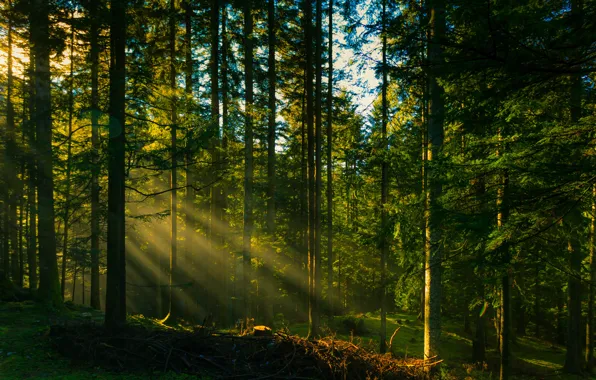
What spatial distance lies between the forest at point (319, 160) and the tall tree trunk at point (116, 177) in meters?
0.04

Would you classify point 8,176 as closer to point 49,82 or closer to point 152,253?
point 49,82

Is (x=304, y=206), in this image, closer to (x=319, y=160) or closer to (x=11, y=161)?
(x=319, y=160)

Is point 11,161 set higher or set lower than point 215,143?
lower

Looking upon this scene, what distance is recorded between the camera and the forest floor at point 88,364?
17.7 feet

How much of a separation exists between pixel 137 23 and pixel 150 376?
330 inches

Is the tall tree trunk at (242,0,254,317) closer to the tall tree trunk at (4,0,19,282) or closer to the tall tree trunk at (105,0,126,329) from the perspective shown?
the tall tree trunk at (105,0,126,329)

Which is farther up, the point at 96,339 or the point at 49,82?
the point at 49,82

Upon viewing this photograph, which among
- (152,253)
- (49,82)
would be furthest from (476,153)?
(152,253)

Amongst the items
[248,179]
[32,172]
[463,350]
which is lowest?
[463,350]

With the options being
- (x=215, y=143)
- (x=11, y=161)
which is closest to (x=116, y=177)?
(x=215, y=143)

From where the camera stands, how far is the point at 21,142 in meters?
15.9

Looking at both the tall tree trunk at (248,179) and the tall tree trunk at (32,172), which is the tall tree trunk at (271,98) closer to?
the tall tree trunk at (248,179)

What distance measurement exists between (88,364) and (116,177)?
13.0 ft

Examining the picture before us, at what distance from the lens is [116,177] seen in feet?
24.5
